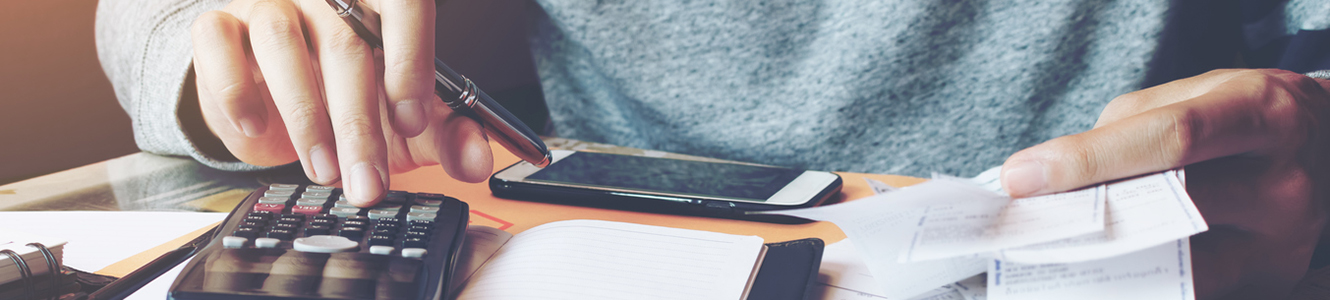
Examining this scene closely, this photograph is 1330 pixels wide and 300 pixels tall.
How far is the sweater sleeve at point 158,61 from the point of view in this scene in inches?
21.7

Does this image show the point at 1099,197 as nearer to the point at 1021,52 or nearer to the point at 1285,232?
the point at 1285,232

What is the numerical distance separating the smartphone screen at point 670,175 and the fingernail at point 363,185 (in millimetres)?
141

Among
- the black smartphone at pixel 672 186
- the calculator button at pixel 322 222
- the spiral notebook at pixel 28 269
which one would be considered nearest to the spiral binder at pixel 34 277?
the spiral notebook at pixel 28 269

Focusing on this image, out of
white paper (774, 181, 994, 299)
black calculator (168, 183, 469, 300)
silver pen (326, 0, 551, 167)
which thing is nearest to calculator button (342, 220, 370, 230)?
black calculator (168, 183, 469, 300)

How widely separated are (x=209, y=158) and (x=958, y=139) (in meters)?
0.76

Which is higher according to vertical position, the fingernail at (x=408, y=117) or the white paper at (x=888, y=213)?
the fingernail at (x=408, y=117)

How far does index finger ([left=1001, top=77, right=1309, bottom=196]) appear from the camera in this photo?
0.88ft

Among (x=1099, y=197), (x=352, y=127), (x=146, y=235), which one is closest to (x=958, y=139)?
(x=1099, y=197)

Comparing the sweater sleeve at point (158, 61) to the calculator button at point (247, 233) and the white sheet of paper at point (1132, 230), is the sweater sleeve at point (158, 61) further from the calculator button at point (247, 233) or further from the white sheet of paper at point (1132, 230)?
the white sheet of paper at point (1132, 230)

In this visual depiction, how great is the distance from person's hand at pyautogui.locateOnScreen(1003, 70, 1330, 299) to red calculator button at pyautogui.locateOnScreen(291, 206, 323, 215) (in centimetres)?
36

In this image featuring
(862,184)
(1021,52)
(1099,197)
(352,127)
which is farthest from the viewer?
(1021,52)

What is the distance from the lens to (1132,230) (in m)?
0.24

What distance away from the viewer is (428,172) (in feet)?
1.93

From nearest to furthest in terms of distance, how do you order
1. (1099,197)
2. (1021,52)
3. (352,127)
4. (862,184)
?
(1099,197)
(352,127)
(862,184)
(1021,52)
